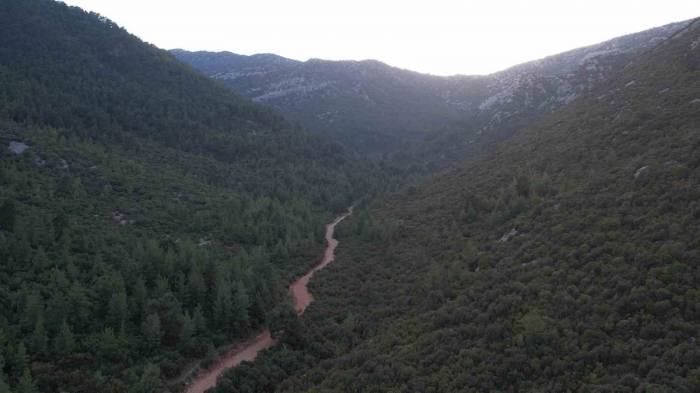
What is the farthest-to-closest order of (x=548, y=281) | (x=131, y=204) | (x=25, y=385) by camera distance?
(x=131, y=204), (x=548, y=281), (x=25, y=385)

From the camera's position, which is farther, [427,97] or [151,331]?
[427,97]

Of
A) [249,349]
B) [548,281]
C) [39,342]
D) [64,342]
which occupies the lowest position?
[249,349]

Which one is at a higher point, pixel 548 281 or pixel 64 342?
pixel 548 281

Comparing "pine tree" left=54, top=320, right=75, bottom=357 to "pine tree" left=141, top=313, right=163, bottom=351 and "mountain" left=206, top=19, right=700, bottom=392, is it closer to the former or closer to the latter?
"pine tree" left=141, top=313, right=163, bottom=351

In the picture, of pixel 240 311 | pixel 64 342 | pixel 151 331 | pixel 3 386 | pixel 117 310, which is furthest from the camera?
pixel 240 311

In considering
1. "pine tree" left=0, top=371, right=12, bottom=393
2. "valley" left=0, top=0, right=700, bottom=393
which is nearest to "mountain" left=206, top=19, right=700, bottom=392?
"valley" left=0, top=0, right=700, bottom=393

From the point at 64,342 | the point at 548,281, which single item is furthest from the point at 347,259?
the point at 64,342

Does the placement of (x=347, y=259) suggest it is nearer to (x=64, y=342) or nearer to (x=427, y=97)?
(x=64, y=342)
